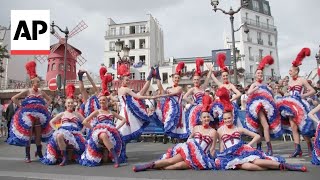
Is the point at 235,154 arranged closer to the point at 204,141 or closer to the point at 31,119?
the point at 204,141

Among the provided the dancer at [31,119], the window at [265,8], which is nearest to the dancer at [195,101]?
the dancer at [31,119]

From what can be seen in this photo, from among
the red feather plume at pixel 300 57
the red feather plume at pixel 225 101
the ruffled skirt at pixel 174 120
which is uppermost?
the red feather plume at pixel 300 57

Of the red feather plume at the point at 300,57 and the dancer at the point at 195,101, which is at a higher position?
the red feather plume at the point at 300,57

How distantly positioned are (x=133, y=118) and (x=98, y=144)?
3.49ft

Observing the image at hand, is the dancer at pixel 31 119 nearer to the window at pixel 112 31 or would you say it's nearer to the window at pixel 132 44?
the window at pixel 132 44

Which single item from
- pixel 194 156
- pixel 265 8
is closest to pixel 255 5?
pixel 265 8

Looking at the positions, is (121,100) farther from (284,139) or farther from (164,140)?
(284,139)

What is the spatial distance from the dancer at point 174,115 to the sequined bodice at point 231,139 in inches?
78.6

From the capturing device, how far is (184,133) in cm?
779

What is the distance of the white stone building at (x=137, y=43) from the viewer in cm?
5331

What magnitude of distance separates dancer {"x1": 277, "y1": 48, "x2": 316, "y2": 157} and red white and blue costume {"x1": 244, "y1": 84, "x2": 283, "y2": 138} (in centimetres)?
20

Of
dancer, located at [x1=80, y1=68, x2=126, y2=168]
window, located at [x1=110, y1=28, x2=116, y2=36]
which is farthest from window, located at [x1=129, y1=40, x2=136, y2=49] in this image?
dancer, located at [x1=80, y1=68, x2=126, y2=168]

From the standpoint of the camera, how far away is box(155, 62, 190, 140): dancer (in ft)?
25.6

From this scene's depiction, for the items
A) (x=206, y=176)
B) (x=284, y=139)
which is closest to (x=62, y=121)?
(x=206, y=176)
